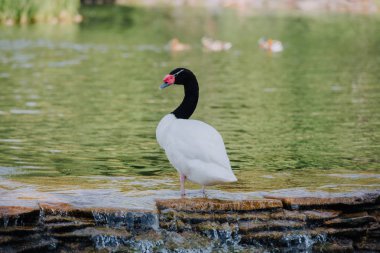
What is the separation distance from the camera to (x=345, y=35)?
4856cm

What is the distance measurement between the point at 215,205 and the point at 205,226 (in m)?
0.30

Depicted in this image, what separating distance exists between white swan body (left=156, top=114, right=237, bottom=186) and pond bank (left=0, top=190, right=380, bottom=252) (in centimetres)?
39

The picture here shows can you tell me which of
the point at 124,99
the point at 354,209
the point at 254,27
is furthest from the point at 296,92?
the point at 254,27

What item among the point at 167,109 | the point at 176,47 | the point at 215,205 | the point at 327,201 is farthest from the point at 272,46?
the point at 215,205

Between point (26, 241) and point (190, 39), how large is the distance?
38.5 metres

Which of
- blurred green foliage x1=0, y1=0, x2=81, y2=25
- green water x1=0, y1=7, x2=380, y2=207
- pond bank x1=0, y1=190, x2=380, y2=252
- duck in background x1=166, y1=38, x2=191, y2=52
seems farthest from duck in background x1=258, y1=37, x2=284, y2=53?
pond bank x1=0, y1=190, x2=380, y2=252

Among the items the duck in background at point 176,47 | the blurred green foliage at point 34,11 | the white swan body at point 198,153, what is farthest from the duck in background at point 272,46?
the white swan body at point 198,153

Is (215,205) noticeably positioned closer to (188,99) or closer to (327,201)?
(327,201)

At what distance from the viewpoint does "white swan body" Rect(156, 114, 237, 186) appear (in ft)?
33.1

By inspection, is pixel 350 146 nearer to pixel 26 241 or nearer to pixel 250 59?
pixel 26 241

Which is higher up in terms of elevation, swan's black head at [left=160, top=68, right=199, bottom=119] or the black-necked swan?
swan's black head at [left=160, top=68, right=199, bottom=119]

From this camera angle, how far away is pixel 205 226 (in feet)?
33.2

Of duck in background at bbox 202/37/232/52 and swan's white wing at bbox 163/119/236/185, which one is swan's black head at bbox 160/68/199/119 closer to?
swan's white wing at bbox 163/119/236/185

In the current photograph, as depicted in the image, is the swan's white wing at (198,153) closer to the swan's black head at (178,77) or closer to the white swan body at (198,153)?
the white swan body at (198,153)
